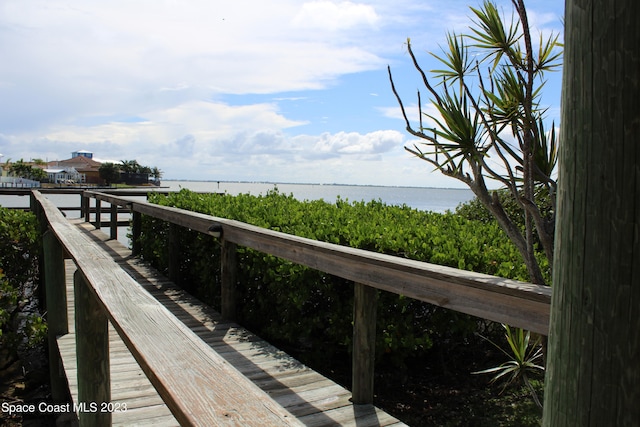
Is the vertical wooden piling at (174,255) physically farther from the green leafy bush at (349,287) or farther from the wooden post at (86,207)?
the wooden post at (86,207)

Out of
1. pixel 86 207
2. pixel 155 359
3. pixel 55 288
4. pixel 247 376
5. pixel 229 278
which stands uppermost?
pixel 155 359

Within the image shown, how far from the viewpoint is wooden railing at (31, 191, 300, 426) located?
103cm

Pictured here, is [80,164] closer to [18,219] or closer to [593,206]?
[18,219]

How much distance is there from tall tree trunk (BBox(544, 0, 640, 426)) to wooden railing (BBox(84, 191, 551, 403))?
998 millimetres

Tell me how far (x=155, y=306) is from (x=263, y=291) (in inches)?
119

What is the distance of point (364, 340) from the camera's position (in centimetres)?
295

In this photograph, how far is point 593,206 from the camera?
2.84 ft

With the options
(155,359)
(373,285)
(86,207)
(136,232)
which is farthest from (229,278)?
(86,207)

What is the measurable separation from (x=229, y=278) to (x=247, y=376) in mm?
1421

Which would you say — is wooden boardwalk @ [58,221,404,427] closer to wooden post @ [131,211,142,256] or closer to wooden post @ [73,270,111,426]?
wooden post @ [73,270,111,426]

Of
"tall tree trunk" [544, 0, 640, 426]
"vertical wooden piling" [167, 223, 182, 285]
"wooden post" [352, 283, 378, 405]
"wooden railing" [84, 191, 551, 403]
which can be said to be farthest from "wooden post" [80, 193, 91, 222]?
"tall tree trunk" [544, 0, 640, 426]

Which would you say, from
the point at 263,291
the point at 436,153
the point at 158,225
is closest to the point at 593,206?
the point at 436,153

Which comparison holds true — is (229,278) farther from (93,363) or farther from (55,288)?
(93,363)

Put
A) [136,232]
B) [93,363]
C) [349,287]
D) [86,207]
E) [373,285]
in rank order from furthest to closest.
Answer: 1. [86,207]
2. [136,232]
3. [349,287]
4. [373,285]
5. [93,363]
